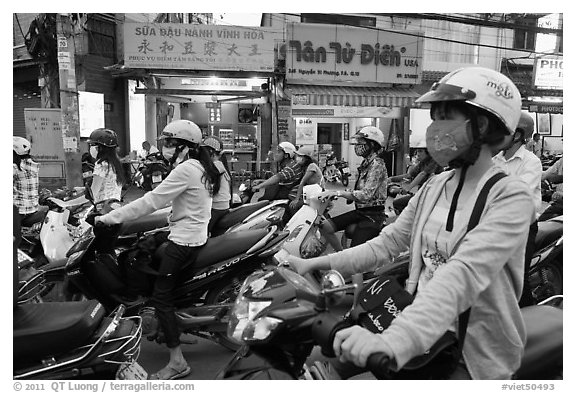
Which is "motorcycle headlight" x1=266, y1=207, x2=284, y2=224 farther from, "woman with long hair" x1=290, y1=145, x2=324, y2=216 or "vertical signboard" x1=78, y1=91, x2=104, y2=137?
"vertical signboard" x1=78, y1=91, x2=104, y2=137

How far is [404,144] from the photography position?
1580cm

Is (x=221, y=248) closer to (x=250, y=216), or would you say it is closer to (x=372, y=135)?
(x=250, y=216)

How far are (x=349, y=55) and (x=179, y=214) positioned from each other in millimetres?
10372

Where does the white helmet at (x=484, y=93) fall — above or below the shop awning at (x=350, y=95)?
below

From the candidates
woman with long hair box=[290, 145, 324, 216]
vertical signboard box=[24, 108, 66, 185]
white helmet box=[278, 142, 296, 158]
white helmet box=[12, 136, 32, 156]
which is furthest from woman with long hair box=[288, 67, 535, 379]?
vertical signboard box=[24, 108, 66, 185]

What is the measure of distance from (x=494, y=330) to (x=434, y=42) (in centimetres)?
1668

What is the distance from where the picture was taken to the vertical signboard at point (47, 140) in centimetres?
816

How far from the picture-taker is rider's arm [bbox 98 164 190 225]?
3016mm

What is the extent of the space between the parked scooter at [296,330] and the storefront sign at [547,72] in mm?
16668

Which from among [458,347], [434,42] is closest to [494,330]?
[458,347]

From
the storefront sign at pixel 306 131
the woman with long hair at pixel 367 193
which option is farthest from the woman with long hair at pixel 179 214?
the storefront sign at pixel 306 131

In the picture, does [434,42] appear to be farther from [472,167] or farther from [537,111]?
[472,167]

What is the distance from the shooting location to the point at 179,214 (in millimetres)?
3305

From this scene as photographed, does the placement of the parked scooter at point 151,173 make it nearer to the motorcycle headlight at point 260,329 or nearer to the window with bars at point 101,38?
the window with bars at point 101,38
